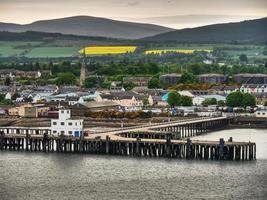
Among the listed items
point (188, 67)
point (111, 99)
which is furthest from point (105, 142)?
point (188, 67)

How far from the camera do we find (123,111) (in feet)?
245

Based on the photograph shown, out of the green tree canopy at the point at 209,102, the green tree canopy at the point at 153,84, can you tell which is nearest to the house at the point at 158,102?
the green tree canopy at the point at 209,102

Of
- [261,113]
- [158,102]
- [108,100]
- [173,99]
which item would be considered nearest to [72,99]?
[108,100]

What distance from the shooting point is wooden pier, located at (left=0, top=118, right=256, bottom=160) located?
45.9m

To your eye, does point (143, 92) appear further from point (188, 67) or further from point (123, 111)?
point (188, 67)

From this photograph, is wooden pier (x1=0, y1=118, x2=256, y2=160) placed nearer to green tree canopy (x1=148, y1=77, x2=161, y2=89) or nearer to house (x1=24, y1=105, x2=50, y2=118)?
house (x1=24, y1=105, x2=50, y2=118)

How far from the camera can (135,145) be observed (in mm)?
47938

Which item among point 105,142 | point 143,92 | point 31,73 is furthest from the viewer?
point 31,73

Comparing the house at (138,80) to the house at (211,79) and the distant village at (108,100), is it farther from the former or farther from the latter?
the house at (211,79)

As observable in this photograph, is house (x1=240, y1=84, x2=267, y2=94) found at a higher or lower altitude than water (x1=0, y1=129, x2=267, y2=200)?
higher

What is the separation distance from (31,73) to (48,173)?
91.6 meters

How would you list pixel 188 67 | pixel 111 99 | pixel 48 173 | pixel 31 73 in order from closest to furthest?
pixel 48 173
pixel 111 99
pixel 31 73
pixel 188 67

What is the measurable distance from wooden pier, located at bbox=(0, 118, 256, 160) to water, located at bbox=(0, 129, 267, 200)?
48.0 inches

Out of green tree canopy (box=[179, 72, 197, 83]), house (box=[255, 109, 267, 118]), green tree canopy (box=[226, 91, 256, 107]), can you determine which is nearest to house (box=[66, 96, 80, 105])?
green tree canopy (box=[226, 91, 256, 107])
